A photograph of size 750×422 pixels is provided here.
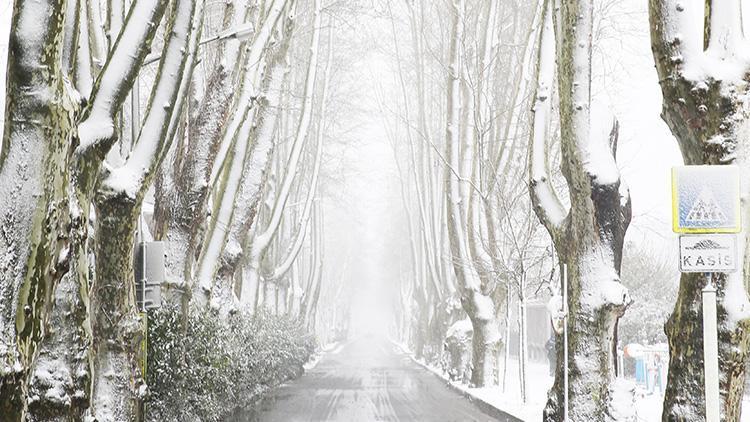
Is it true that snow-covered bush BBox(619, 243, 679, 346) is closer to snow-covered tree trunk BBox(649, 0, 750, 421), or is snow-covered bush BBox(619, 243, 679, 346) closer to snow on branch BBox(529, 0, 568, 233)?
snow on branch BBox(529, 0, 568, 233)

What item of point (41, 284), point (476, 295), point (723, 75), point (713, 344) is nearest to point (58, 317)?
point (41, 284)

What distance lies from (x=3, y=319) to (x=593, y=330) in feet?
25.2

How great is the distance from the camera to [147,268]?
512 inches

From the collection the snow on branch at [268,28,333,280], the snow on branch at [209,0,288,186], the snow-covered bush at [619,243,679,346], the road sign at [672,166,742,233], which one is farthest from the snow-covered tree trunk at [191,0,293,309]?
the snow-covered bush at [619,243,679,346]

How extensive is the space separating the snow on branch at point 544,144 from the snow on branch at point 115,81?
6358 millimetres

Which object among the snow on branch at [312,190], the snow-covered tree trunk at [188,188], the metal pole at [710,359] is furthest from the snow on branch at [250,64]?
the snow on branch at [312,190]

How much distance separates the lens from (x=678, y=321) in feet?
31.3

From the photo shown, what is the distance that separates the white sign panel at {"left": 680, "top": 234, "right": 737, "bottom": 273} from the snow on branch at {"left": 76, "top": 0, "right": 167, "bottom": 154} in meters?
5.10

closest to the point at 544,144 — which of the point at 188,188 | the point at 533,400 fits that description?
the point at 188,188

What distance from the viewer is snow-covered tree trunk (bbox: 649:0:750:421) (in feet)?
30.2

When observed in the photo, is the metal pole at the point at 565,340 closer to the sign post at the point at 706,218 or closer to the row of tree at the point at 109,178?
the row of tree at the point at 109,178

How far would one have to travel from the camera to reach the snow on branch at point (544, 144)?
45.2ft

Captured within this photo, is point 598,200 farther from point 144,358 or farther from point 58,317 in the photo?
point 58,317

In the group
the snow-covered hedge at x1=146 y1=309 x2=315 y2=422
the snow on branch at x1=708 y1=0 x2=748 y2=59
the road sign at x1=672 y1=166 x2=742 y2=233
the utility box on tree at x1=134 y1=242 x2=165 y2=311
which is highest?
the snow on branch at x1=708 y1=0 x2=748 y2=59
